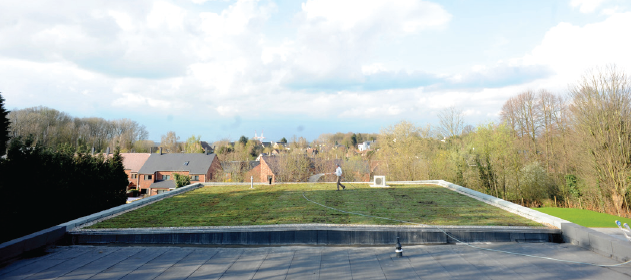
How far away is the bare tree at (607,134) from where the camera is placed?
56.2ft

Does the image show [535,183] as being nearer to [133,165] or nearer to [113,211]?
[113,211]

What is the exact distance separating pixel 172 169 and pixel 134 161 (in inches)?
354

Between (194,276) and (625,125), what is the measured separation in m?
22.8

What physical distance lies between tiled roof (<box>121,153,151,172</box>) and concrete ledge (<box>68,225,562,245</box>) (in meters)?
46.9

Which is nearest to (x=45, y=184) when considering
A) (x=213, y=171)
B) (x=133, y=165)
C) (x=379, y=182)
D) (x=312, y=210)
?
(x=312, y=210)

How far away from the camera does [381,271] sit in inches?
199

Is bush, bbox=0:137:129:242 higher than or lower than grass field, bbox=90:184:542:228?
higher

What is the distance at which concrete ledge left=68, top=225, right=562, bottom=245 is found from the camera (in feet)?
22.1

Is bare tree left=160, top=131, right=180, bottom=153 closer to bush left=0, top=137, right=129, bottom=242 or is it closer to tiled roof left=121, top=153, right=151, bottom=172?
tiled roof left=121, top=153, right=151, bottom=172

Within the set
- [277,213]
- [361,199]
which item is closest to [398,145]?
[361,199]

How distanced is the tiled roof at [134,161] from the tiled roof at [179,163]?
9.24 feet

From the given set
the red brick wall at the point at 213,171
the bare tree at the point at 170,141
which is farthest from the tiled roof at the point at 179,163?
the bare tree at the point at 170,141

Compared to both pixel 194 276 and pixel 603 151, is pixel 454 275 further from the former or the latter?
pixel 603 151

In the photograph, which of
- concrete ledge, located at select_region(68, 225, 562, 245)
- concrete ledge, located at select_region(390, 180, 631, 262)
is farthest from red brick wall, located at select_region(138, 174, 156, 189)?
concrete ledge, located at select_region(390, 180, 631, 262)
